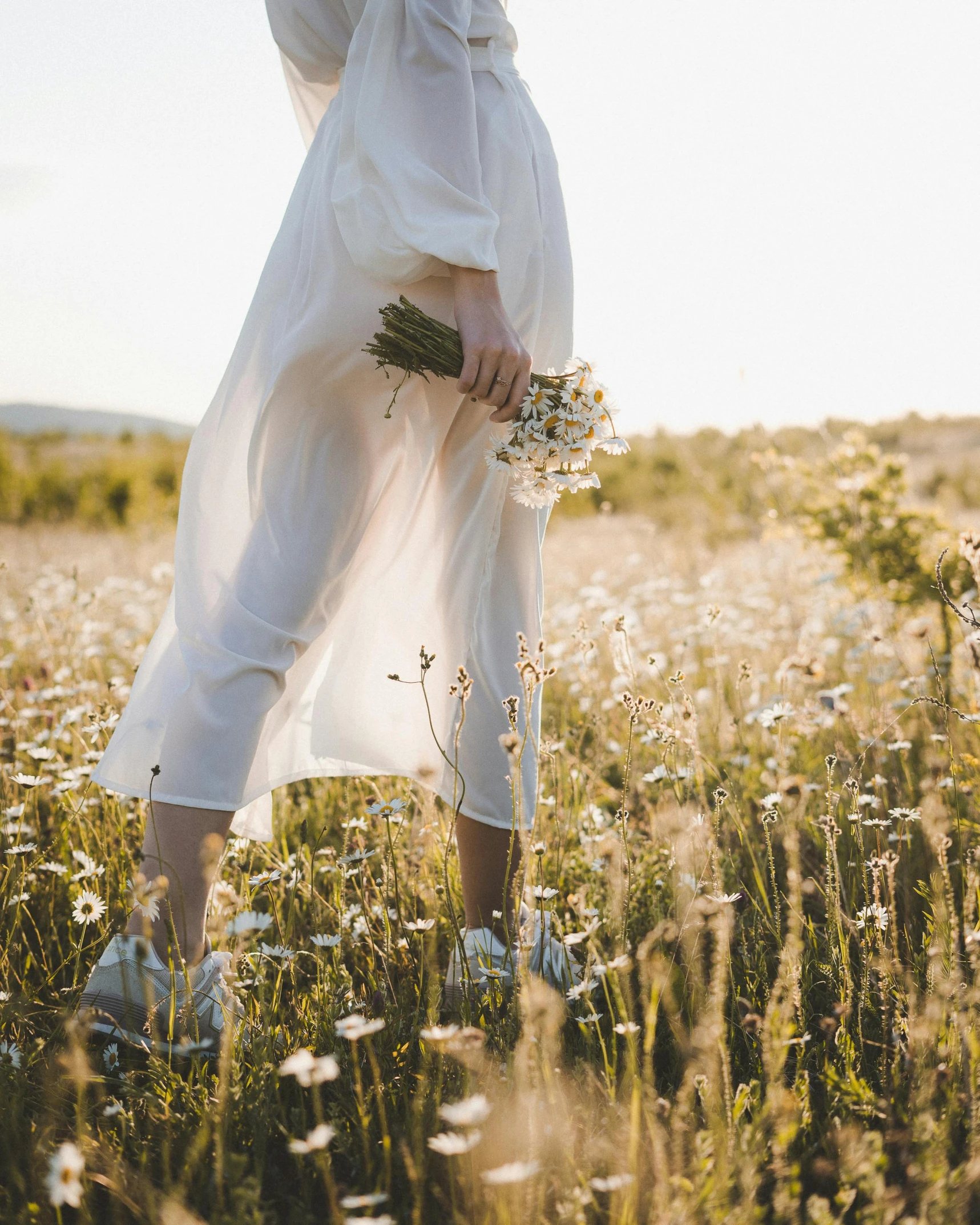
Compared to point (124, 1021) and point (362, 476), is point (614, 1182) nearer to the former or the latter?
point (124, 1021)

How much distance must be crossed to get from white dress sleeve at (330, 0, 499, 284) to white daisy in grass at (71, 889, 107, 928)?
1.29m

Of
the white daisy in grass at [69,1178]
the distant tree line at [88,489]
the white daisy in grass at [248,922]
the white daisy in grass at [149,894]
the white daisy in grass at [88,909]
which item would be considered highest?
the distant tree line at [88,489]

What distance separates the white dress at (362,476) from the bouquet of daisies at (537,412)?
0.25ft

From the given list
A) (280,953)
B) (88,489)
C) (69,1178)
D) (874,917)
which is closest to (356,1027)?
(69,1178)

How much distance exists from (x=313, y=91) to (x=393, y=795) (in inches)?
67.1

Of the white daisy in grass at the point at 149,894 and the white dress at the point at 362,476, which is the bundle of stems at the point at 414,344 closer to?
the white dress at the point at 362,476

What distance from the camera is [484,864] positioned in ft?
5.89

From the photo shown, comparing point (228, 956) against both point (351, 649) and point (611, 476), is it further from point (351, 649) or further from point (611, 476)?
point (611, 476)

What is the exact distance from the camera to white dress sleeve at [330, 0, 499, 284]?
59.4 inches

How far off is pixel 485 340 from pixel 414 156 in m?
0.33

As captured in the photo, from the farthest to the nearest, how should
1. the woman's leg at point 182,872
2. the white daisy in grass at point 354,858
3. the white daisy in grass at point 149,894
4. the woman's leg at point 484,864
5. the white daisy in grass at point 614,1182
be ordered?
the woman's leg at point 484,864, the white daisy in grass at point 354,858, the woman's leg at point 182,872, the white daisy in grass at point 149,894, the white daisy in grass at point 614,1182

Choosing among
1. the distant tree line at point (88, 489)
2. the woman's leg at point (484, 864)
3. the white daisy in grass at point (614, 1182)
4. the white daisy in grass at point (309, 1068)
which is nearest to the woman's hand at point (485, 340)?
the woman's leg at point (484, 864)

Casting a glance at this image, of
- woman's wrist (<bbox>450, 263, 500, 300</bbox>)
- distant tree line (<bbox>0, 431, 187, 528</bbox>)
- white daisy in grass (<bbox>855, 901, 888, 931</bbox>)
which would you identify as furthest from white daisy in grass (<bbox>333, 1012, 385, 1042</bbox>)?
distant tree line (<bbox>0, 431, 187, 528</bbox>)

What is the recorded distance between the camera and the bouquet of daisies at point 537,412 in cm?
154
